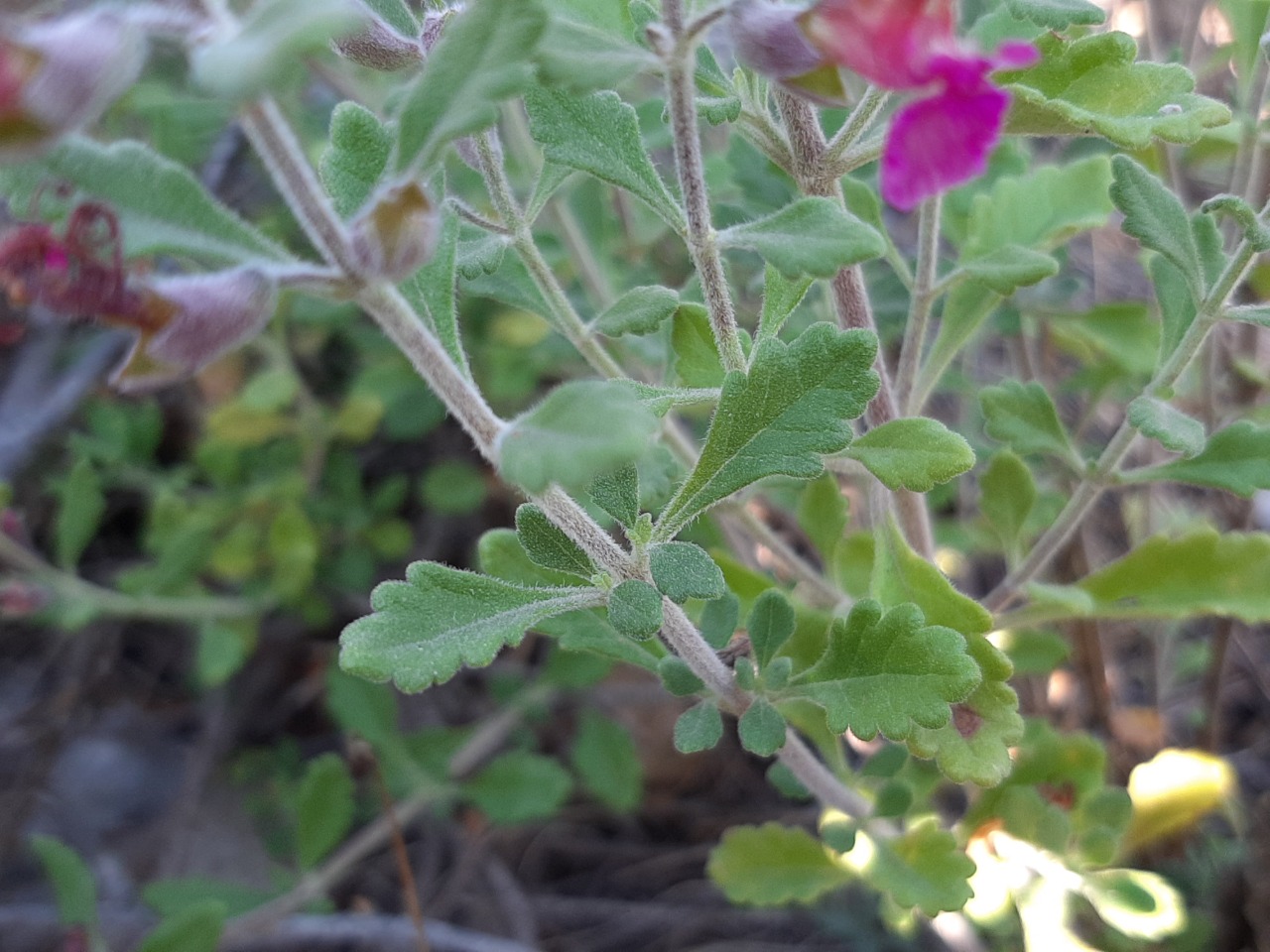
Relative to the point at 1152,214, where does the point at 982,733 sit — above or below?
below

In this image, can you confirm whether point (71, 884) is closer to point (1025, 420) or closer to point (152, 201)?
point (152, 201)

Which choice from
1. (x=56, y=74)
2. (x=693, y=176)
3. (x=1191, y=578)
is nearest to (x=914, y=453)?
(x=693, y=176)

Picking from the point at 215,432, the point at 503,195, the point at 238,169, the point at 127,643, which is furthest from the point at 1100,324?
the point at 127,643

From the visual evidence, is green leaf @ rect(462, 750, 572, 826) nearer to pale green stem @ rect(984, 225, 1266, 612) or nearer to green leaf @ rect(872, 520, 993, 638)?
pale green stem @ rect(984, 225, 1266, 612)

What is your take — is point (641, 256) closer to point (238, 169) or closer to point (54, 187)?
point (238, 169)

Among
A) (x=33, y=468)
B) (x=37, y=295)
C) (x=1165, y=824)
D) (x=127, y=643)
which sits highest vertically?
(x=37, y=295)

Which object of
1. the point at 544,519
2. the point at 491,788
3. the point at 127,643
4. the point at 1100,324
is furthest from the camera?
the point at 127,643

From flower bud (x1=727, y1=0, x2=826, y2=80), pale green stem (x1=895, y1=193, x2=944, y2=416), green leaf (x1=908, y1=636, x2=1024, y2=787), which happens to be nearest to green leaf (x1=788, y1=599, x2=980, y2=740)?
green leaf (x1=908, y1=636, x2=1024, y2=787)
